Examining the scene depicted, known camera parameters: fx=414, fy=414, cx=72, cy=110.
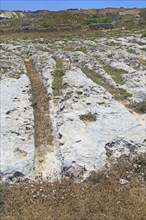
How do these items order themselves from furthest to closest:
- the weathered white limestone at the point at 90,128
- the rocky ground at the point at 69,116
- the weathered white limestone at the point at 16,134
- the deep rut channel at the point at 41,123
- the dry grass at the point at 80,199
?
the deep rut channel at the point at 41,123 < the rocky ground at the point at 69,116 < the weathered white limestone at the point at 90,128 < the weathered white limestone at the point at 16,134 < the dry grass at the point at 80,199

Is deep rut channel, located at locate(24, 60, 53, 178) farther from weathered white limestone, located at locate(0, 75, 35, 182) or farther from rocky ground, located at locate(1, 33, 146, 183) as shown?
weathered white limestone, located at locate(0, 75, 35, 182)

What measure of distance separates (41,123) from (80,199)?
321 inches

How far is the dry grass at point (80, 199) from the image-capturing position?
12000 millimetres

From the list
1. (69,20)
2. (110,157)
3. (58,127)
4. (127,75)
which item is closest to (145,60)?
(127,75)

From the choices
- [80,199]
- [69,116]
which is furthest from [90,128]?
[80,199]

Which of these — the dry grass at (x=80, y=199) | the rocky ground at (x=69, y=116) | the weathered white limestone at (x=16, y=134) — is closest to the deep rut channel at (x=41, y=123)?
the rocky ground at (x=69, y=116)

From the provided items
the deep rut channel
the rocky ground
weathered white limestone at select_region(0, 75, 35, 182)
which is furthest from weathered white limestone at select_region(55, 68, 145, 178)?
weathered white limestone at select_region(0, 75, 35, 182)

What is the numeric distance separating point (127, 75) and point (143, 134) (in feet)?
40.9

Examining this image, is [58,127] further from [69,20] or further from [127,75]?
[69,20]

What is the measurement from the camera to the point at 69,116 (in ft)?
66.8

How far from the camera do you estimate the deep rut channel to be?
1670 cm

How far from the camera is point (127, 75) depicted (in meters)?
29.9

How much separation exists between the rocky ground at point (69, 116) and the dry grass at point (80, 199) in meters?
0.85

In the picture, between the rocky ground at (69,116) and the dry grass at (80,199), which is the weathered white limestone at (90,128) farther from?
the dry grass at (80,199)
